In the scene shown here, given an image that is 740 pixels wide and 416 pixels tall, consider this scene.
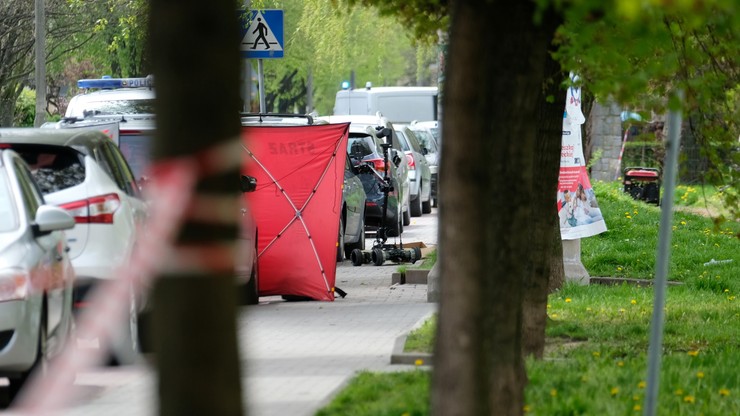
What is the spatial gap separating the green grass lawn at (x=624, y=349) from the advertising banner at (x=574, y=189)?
0.64 meters

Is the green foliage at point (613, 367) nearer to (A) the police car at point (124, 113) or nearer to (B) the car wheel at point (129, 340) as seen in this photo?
(B) the car wheel at point (129, 340)

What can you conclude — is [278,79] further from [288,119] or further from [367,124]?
[288,119]

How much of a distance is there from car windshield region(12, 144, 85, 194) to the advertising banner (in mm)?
6208

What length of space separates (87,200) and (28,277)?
170 cm

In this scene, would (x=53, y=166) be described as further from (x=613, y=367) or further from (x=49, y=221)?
(x=613, y=367)

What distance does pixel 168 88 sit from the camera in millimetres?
4422

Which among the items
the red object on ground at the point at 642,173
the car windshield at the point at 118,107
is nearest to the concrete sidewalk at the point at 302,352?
the car windshield at the point at 118,107

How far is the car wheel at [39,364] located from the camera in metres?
8.93

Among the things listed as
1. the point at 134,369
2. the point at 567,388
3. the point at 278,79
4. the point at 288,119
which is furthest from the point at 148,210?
the point at 278,79

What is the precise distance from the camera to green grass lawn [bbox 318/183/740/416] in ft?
27.5

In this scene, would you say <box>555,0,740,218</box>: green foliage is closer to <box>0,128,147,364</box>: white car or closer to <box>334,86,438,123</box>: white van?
<box>0,128,147,364</box>: white car

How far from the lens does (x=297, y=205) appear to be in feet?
50.2

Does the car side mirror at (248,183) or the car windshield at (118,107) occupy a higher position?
the car windshield at (118,107)

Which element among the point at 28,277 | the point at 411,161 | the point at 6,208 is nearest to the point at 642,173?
the point at 411,161
